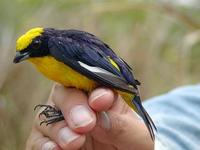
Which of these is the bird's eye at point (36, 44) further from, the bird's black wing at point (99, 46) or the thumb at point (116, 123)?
the thumb at point (116, 123)

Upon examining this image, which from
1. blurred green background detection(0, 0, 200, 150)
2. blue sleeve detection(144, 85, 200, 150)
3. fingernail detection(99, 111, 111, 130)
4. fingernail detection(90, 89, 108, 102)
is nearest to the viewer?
fingernail detection(90, 89, 108, 102)

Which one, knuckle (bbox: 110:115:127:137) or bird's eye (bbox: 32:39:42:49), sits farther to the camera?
knuckle (bbox: 110:115:127:137)

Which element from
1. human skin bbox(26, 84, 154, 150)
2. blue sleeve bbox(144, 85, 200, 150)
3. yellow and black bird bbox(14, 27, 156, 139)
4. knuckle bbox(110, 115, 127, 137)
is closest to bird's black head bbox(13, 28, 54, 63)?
yellow and black bird bbox(14, 27, 156, 139)

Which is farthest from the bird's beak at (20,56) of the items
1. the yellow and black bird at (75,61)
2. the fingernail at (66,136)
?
the fingernail at (66,136)

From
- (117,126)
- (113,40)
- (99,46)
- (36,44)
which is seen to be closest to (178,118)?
(117,126)

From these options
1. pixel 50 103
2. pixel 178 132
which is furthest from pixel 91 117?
pixel 178 132

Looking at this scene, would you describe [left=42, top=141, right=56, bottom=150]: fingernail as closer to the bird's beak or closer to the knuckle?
the knuckle

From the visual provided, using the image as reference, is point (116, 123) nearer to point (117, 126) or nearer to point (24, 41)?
point (117, 126)

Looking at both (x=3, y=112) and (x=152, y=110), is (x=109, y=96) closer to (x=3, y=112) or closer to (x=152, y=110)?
(x=152, y=110)
